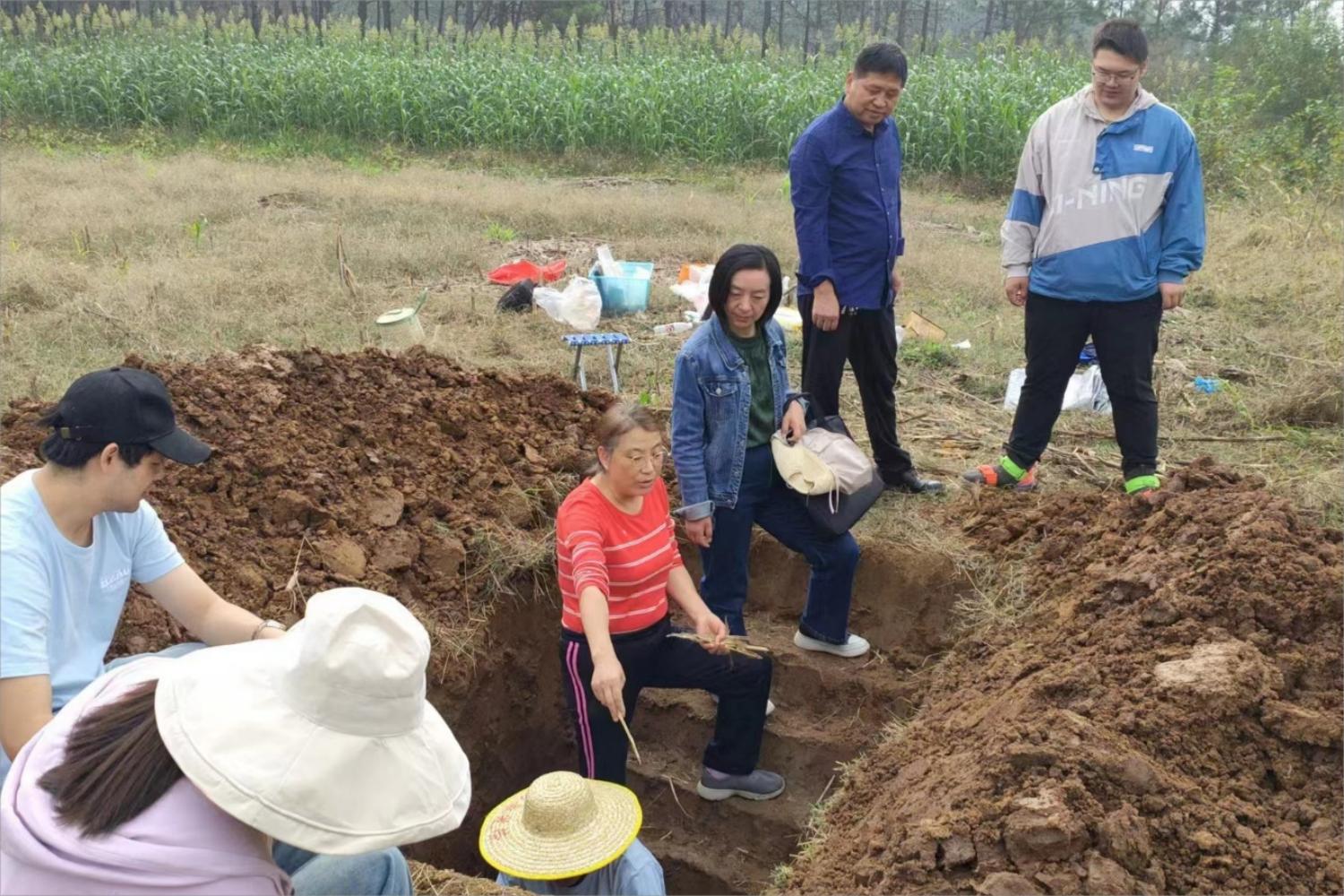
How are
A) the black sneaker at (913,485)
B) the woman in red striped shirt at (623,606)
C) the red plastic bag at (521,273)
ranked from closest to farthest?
the woman in red striped shirt at (623,606) < the black sneaker at (913,485) < the red plastic bag at (521,273)

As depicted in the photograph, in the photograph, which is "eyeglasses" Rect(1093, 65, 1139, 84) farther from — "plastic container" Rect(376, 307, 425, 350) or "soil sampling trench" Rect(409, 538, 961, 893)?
"plastic container" Rect(376, 307, 425, 350)

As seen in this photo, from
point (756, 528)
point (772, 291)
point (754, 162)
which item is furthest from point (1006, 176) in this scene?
point (772, 291)

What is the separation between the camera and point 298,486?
4.42 metres

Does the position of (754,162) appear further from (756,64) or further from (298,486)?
(298,486)

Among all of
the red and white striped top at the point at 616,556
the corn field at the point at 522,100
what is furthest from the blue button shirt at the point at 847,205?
the corn field at the point at 522,100

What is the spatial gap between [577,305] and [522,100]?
27.1ft

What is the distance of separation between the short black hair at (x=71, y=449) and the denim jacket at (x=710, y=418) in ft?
5.87

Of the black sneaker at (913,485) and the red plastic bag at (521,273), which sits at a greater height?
the red plastic bag at (521,273)

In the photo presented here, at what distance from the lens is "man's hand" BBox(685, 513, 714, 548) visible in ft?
12.8

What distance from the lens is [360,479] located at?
460 cm

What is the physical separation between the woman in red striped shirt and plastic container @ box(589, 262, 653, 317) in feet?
13.8

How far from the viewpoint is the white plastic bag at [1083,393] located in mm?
6004

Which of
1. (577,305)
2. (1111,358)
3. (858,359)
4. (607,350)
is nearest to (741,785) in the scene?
(858,359)

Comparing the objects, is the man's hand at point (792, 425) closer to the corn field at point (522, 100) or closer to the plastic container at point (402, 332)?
the plastic container at point (402, 332)
